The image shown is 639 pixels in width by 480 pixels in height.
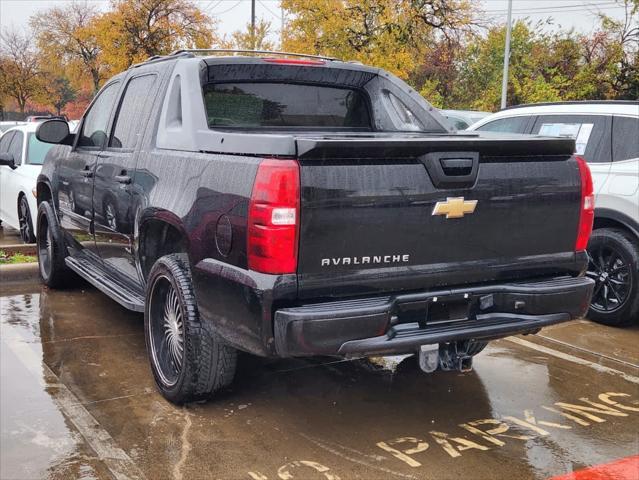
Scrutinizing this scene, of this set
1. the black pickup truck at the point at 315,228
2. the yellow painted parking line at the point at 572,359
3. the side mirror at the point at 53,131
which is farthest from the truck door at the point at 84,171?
the yellow painted parking line at the point at 572,359

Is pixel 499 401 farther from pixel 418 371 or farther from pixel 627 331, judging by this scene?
pixel 627 331

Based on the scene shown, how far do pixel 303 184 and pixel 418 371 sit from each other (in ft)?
7.23

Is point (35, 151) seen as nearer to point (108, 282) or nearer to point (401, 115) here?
point (108, 282)

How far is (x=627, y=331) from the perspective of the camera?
6074 millimetres

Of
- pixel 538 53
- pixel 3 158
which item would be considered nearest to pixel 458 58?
pixel 538 53

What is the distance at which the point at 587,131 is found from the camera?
6.39 meters

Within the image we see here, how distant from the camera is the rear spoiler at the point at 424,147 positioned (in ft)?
10.4

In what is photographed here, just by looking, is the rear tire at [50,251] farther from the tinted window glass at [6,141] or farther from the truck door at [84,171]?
the tinted window glass at [6,141]

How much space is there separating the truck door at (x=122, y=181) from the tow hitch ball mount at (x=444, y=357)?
2.05 meters

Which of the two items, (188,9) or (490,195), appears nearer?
(490,195)

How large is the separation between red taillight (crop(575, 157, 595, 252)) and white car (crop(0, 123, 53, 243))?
6.28 metres

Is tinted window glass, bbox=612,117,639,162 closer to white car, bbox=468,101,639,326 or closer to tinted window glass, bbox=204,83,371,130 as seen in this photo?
white car, bbox=468,101,639,326

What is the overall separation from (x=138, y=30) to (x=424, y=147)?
32.4 meters

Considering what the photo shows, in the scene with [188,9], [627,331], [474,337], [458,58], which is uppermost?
[188,9]
